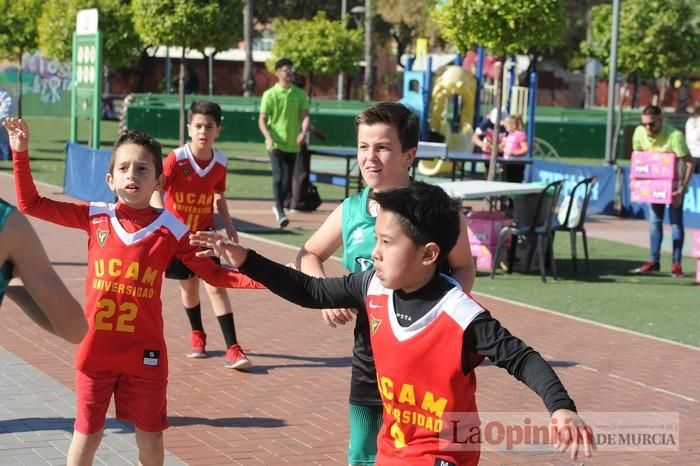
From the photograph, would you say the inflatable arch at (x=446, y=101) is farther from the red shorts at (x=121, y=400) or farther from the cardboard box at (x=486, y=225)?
the red shorts at (x=121, y=400)

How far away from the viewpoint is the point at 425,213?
3.57m

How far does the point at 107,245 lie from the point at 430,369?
2.00 m

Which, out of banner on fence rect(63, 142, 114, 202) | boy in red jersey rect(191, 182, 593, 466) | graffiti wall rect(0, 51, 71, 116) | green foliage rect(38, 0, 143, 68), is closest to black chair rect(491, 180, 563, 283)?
banner on fence rect(63, 142, 114, 202)

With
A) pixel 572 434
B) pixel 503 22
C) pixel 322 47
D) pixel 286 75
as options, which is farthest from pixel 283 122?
pixel 322 47

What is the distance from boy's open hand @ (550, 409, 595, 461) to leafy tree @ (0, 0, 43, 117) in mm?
29988

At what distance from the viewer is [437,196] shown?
363 cm

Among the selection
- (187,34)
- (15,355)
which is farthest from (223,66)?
(15,355)

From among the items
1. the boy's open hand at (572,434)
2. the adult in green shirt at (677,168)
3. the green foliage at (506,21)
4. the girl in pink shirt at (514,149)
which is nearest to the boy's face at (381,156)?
the boy's open hand at (572,434)

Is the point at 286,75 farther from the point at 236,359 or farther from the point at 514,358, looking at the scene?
the point at 514,358

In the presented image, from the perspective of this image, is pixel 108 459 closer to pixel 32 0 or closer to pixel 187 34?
pixel 187 34

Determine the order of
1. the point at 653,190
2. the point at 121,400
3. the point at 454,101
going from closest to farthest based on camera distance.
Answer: the point at 121,400 → the point at 653,190 → the point at 454,101

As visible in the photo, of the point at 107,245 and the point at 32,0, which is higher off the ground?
the point at 32,0

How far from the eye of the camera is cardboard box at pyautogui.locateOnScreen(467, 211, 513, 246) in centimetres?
1319

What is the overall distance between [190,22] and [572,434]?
22.8m
